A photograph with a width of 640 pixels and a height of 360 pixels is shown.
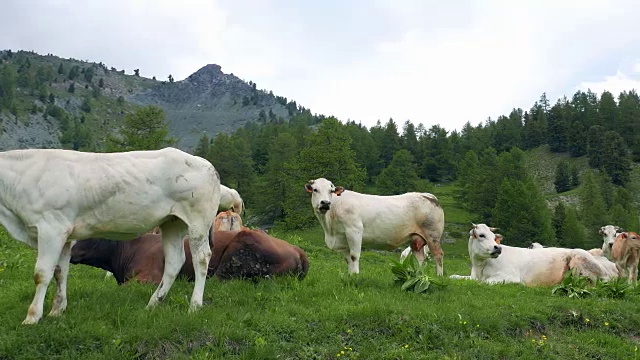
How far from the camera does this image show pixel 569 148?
5320 inches

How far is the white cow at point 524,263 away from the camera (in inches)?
562

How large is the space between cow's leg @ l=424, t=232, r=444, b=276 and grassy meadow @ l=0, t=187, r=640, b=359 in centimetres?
456

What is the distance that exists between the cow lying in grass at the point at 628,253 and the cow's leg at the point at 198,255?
48.0 feet

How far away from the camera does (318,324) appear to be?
7.89 m

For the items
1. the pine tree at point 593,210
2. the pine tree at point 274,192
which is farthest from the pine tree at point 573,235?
the pine tree at point 274,192

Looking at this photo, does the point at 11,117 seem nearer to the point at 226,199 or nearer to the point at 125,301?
the point at 226,199

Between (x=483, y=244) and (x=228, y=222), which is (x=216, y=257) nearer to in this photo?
(x=228, y=222)

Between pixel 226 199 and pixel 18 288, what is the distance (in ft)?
40.4

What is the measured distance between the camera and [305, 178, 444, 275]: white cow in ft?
46.8

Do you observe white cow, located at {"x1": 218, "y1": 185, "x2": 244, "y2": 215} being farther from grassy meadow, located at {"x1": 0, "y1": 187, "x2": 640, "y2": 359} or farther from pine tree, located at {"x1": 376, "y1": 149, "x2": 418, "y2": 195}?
pine tree, located at {"x1": 376, "y1": 149, "x2": 418, "y2": 195}

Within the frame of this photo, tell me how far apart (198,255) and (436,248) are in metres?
8.88

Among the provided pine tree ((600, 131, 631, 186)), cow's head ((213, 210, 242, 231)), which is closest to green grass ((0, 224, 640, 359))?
cow's head ((213, 210, 242, 231))

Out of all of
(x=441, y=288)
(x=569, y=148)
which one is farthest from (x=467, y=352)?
(x=569, y=148)

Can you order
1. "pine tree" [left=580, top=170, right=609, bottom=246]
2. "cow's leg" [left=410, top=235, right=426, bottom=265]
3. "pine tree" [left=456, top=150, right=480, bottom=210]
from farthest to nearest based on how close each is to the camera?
"pine tree" [left=456, top=150, right=480, bottom=210]
"pine tree" [left=580, top=170, right=609, bottom=246]
"cow's leg" [left=410, top=235, right=426, bottom=265]
